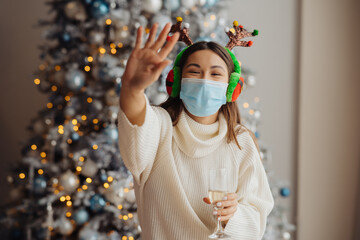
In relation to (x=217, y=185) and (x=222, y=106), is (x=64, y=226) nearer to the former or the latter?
(x=222, y=106)

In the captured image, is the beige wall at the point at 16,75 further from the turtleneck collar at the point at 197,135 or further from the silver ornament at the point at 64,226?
the turtleneck collar at the point at 197,135

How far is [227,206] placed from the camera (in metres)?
1.31

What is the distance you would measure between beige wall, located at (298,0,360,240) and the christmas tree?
0.87 meters

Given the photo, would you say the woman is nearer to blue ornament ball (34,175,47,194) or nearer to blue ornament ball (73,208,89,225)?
blue ornament ball (73,208,89,225)

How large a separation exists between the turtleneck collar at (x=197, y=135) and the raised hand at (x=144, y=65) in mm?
271

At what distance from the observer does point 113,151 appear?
2775 millimetres

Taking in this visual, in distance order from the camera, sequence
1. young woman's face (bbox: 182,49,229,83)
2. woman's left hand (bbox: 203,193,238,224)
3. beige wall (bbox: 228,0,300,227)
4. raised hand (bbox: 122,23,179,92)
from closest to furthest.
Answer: raised hand (bbox: 122,23,179,92) → woman's left hand (bbox: 203,193,238,224) → young woman's face (bbox: 182,49,229,83) → beige wall (bbox: 228,0,300,227)

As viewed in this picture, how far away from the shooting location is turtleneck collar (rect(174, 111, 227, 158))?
137 cm

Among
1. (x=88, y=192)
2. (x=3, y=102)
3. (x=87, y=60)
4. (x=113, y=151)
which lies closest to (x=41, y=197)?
(x=88, y=192)

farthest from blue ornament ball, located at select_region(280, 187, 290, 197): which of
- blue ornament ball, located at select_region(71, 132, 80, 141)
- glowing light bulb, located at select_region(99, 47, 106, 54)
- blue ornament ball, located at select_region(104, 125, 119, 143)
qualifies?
glowing light bulb, located at select_region(99, 47, 106, 54)

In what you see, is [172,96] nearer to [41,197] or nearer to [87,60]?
[87,60]

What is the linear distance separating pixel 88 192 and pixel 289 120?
1.97 metres

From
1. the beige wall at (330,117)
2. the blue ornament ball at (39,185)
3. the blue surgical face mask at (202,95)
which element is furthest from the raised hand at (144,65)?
the beige wall at (330,117)

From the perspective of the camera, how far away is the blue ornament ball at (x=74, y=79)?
9.11ft
